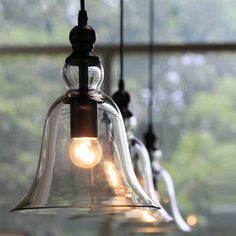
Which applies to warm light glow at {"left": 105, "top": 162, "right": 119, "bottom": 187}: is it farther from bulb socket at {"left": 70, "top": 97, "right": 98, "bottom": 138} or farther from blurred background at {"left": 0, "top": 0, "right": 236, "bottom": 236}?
blurred background at {"left": 0, "top": 0, "right": 236, "bottom": 236}

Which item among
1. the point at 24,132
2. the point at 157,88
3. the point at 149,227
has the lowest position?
the point at 149,227

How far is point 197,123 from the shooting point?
14.6ft

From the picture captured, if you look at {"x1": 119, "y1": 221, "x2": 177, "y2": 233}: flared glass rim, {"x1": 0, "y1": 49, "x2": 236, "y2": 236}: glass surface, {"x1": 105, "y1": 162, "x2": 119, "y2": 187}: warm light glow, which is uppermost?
{"x1": 0, "y1": 49, "x2": 236, "y2": 236}: glass surface

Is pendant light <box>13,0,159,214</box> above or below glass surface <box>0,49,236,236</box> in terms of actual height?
below

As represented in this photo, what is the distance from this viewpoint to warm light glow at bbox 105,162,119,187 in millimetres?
1178

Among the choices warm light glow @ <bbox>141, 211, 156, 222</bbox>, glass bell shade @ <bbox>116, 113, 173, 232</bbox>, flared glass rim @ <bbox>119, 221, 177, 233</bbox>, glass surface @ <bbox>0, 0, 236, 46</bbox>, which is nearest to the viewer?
warm light glow @ <bbox>141, 211, 156, 222</bbox>

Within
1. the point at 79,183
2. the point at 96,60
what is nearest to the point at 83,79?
the point at 96,60

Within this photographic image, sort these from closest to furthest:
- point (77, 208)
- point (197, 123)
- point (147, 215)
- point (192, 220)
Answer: point (77, 208) → point (147, 215) → point (192, 220) → point (197, 123)

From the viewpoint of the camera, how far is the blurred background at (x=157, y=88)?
14.4 feet

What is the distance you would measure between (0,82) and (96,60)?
3.42 m

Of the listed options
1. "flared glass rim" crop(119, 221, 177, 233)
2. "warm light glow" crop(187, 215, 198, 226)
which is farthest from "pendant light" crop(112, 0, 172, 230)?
"warm light glow" crop(187, 215, 198, 226)

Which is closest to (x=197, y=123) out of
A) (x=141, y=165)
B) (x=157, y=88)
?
(x=157, y=88)

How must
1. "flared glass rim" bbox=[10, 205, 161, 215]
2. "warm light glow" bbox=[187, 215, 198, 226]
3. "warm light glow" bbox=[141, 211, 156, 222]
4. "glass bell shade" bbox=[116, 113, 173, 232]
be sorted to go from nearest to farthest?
"flared glass rim" bbox=[10, 205, 161, 215], "warm light glow" bbox=[141, 211, 156, 222], "glass bell shade" bbox=[116, 113, 173, 232], "warm light glow" bbox=[187, 215, 198, 226]

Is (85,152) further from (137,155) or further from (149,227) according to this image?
(149,227)
